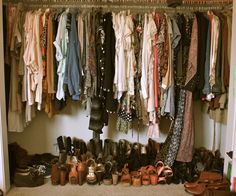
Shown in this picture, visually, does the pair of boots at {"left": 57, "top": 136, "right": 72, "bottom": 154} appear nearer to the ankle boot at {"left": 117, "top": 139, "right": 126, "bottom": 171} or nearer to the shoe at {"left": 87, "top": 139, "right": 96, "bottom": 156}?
the shoe at {"left": 87, "top": 139, "right": 96, "bottom": 156}

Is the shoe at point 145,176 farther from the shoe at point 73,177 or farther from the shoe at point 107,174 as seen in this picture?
the shoe at point 73,177

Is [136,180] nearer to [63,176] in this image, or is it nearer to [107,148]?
[107,148]

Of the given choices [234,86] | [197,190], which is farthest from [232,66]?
[197,190]

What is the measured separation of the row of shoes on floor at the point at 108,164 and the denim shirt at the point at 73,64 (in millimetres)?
715

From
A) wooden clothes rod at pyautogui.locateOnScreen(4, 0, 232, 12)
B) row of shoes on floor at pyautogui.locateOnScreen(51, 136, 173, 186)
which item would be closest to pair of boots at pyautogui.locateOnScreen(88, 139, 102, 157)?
row of shoes on floor at pyautogui.locateOnScreen(51, 136, 173, 186)

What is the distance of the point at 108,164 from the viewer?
108 inches

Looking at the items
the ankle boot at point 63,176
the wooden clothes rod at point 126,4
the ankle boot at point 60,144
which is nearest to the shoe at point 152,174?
the ankle boot at point 63,176

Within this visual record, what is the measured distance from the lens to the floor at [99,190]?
2492mm

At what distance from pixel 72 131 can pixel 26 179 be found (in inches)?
27.1

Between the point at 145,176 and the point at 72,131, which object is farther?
the point at 72,131

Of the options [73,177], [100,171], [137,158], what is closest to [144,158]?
[137,158]

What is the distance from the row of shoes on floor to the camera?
8.68 feet

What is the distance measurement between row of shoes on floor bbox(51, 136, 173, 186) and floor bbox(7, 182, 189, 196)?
5cm

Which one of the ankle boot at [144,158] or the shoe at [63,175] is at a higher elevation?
the ankle boot at [144,158]
